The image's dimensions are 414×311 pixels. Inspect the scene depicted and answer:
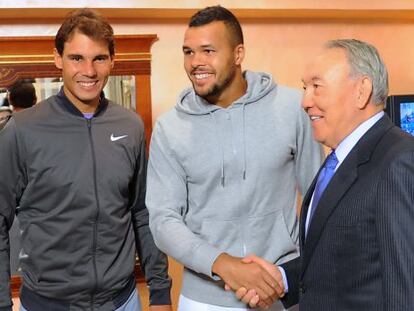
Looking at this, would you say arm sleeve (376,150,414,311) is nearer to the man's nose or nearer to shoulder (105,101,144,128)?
the man's nose

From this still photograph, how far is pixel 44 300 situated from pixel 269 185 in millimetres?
824

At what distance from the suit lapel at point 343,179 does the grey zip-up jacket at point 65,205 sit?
2.51ft

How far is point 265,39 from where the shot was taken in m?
3.79

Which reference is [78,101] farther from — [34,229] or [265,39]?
[265,39]

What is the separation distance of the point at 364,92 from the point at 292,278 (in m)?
0.66

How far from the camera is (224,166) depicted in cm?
186

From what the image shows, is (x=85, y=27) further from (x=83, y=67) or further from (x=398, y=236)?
(x=398, y=236)

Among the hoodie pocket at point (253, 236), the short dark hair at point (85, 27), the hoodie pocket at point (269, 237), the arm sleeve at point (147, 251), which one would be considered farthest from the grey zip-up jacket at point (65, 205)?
the hoodie pocket at point (269, 237)

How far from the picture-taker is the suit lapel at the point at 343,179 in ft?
4.42

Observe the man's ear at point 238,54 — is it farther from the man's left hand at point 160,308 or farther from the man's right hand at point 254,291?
the man's left hand at point 160,308

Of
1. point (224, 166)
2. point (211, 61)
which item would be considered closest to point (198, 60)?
point (211, 61)

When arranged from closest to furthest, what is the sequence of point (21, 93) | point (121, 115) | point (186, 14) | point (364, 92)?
point (364, 92) → point (121, 115) → point (21, 93) → point (186, 14)

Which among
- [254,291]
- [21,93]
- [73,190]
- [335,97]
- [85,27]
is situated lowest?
[254,291]

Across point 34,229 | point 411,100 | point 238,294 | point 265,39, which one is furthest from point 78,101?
point 411,100
